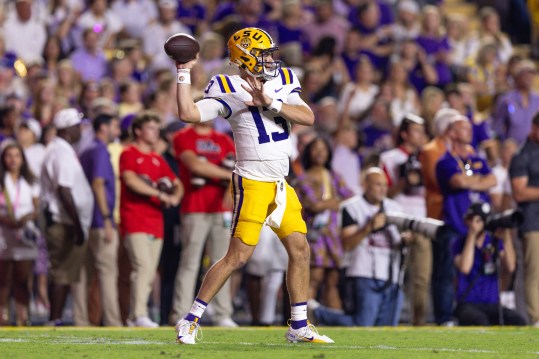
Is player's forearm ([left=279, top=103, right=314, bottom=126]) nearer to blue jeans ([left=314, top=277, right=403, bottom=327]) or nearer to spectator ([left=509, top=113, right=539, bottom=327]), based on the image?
blue jeans ([left=314, top=277, right=403, bottom=327])

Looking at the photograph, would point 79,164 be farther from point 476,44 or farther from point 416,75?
point 476,44

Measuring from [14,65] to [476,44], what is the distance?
689 cm

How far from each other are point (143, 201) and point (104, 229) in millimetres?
424

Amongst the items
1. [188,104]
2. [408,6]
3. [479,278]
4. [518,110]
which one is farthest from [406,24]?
[188,104]

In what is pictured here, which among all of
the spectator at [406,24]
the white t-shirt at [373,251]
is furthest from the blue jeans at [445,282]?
the spectator at [406,24]

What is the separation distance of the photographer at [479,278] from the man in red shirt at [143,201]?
8.42ft

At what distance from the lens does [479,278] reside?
36.8 ft

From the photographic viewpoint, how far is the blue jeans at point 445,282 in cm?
1145

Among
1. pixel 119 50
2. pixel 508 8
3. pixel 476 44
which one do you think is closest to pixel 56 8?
pixel 119 50

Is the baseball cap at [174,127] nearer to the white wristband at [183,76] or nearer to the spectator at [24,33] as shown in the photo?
the spectator at [24,33]

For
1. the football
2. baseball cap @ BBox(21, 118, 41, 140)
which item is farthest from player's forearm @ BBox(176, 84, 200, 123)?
baseball cap @ BBox(21, 118, 41, 140)

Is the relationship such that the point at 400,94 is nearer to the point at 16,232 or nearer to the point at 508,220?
the point at 508,220

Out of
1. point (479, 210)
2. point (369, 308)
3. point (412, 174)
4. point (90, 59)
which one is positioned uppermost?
point (90, 59)

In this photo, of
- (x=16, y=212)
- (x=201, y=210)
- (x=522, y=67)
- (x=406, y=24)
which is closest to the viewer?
(x=201, y=210)
